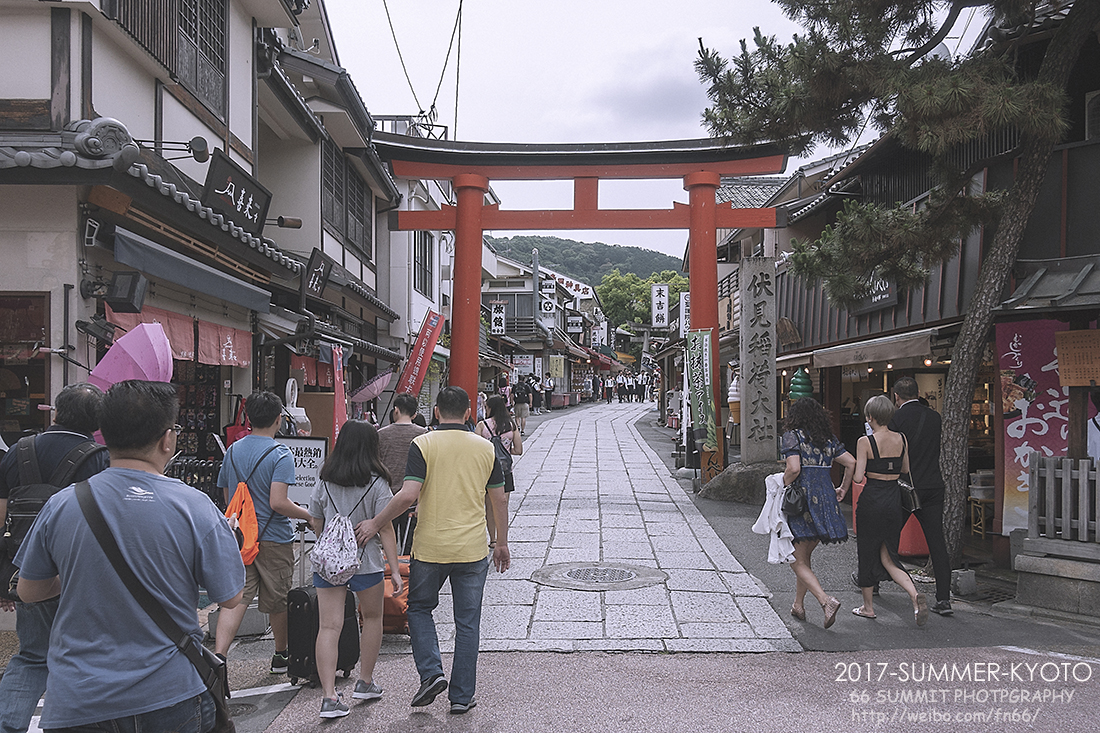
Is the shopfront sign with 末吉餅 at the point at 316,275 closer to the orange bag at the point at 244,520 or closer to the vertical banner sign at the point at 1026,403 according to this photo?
the orange bag at the point at 244,520

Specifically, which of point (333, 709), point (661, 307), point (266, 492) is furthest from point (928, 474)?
point (661, 307)

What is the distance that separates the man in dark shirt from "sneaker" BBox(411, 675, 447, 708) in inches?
174

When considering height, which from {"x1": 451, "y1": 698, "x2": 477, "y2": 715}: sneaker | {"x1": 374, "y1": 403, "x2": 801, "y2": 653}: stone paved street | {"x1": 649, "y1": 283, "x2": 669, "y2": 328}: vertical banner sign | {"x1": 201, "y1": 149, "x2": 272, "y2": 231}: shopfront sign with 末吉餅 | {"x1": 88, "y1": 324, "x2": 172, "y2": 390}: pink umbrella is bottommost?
{"x1": 374, "y1": 403, "x2": 801, "y2": 653}: stone paved street

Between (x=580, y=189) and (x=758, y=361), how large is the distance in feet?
15.0

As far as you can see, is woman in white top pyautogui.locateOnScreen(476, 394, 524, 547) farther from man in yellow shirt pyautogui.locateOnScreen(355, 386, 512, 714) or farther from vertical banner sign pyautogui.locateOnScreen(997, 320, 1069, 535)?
vertical banner sign pyautogui.locateOnScreen(997, 320, 1069, 535)

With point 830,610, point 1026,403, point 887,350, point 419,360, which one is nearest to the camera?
point 830,610

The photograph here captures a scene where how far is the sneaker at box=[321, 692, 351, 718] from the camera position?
462cm

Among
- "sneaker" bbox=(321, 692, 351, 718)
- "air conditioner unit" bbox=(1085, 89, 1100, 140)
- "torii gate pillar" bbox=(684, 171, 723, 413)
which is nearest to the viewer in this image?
"sneaker" bbox=(321, 692, 351, 718)

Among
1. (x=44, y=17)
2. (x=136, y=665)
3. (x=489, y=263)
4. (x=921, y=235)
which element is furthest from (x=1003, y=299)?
(x=489, y=263)

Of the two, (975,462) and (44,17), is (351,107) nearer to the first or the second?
(44,17)

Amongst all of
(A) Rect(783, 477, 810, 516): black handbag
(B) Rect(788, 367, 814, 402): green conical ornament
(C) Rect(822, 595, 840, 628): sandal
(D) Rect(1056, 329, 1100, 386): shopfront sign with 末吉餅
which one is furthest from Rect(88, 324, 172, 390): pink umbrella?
(B) Rect(788, 367, 814, 402): green conical ornament

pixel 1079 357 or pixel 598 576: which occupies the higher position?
pixel 1079 357

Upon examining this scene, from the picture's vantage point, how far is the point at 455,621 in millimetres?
4773

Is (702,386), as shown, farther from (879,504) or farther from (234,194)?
(234,194)
